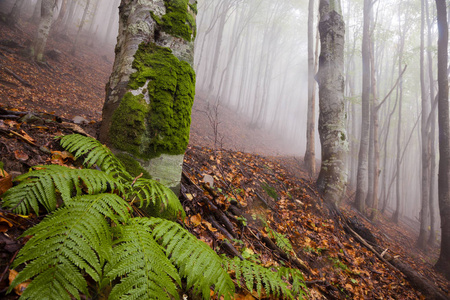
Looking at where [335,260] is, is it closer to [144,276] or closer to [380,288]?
[380,288]

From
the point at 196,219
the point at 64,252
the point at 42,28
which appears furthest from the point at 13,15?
the point at 64,252

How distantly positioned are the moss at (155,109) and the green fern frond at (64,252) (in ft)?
2.92

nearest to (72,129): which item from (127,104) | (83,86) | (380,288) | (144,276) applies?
(127,104)

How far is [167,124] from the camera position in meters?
1.91

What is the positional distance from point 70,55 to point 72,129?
47.8 feet

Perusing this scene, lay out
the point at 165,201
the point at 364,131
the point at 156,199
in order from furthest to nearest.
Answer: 1. the point at 364,131
2. the point at 156,199
3. the point at 165,201

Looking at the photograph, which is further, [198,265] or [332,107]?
[332,107]

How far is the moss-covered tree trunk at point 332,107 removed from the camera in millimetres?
4664

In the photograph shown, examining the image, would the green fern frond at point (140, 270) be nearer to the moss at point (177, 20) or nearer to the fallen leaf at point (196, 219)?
the fallen leaf at point (196, 219)

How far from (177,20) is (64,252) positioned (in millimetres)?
2291

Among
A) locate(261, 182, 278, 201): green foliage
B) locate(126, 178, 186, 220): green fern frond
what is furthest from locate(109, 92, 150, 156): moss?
locate(261, 182, 278, 201): green foliage

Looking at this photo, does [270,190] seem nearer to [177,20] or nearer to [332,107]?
[332,107]

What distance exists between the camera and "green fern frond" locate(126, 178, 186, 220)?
4.85 feet

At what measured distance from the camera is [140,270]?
2.85 ft
